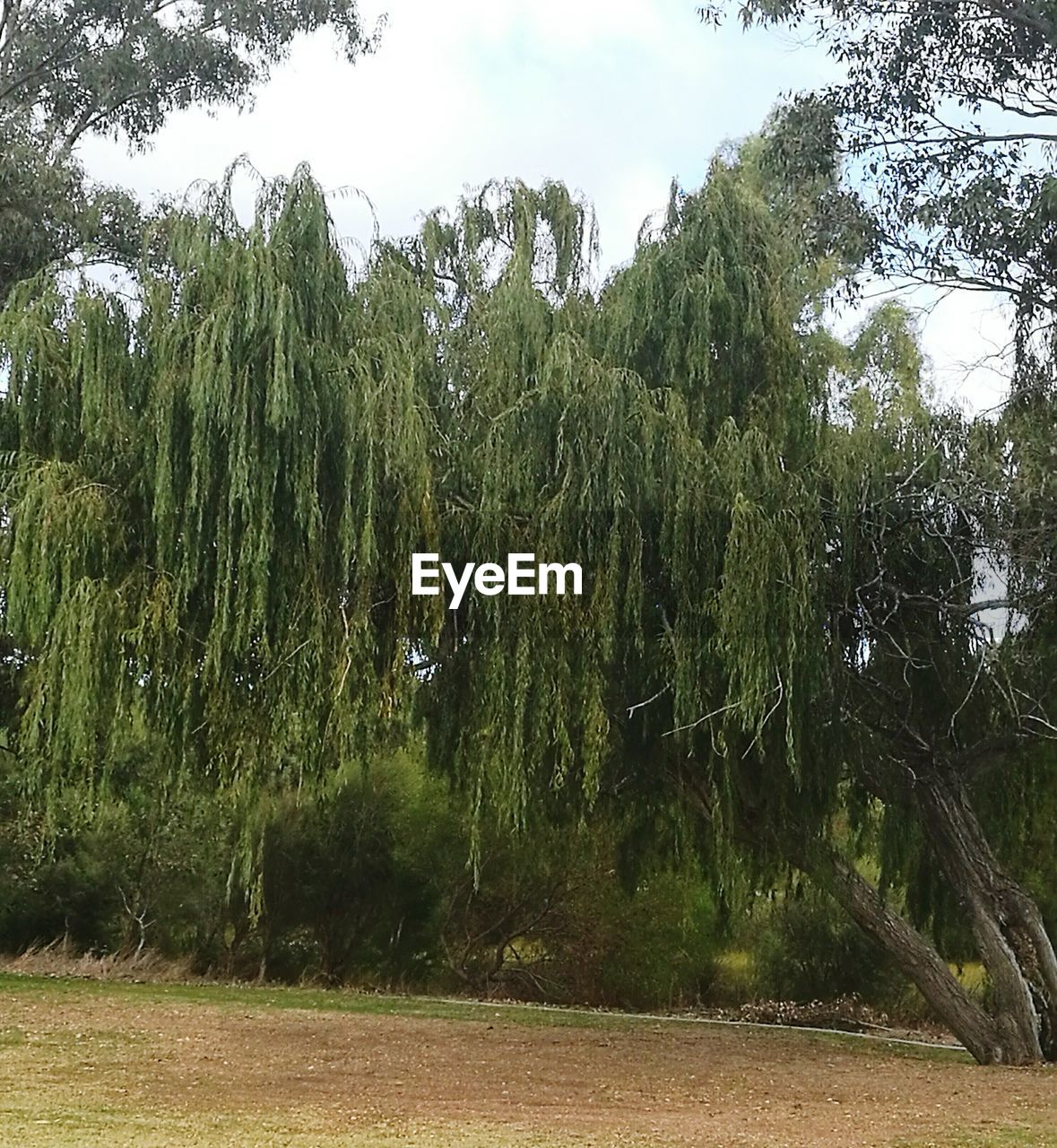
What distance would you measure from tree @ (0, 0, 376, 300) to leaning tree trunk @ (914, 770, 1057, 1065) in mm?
9568

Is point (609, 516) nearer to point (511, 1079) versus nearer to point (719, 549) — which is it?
point (719, 549)

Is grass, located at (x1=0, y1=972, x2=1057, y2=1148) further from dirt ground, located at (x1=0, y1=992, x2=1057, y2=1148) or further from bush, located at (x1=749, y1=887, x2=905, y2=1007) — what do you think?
bush, located at (x1=749, y1=887, x2=905, y2=1007)

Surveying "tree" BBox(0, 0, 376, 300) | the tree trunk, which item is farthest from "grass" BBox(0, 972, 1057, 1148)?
"tree" BBox(0, 0, 376, 300)

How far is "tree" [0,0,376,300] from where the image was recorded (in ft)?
49.6

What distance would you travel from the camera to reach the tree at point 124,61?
1511 centimetres

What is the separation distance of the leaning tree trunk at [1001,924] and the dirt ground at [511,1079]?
1.93ft

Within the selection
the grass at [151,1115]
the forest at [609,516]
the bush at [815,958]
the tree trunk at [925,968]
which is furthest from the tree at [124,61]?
the bush at [815,958]

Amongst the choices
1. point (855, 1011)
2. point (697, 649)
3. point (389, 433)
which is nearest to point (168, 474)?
point (389, 433)

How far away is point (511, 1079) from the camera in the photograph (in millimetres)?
10102

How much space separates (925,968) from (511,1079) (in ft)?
12.4

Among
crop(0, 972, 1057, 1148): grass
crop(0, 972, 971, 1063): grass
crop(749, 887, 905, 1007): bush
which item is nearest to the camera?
crop(0, 972, 1057, 1148): grass

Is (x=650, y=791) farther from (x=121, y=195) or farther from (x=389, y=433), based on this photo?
(x=121, y=195)

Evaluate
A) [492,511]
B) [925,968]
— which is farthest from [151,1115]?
[925,968]

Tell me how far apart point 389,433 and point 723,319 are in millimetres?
2594
